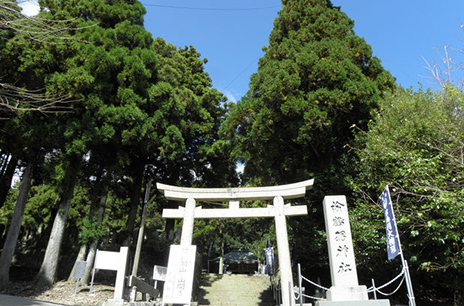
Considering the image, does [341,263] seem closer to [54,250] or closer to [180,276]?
[180,276]

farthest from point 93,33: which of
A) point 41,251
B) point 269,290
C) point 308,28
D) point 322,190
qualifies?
point 269,290

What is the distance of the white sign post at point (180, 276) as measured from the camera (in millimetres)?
7002

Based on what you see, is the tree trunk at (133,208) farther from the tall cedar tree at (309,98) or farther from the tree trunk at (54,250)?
the tall cedar tree at (309,98)

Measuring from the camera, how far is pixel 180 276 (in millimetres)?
7301

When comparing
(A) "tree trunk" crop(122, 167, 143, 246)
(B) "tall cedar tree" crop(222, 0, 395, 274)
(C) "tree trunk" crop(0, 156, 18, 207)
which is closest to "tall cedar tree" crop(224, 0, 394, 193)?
(B) "tall cedar tree" crop(222, 0, 395, 274)

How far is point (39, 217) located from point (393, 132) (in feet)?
56.7

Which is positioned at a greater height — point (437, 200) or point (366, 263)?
point (437, 200)

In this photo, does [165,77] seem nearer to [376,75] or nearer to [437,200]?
[376,75]

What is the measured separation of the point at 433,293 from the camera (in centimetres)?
1021

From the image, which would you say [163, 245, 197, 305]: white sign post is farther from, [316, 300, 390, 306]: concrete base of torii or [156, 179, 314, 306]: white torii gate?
[316, 300, 390, 306]: concrete base of torii

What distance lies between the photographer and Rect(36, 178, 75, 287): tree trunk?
364 inches

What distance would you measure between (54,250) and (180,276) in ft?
16.6

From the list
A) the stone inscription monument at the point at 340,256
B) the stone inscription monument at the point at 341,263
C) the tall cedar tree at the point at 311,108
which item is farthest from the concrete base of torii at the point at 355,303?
the tall cedar tree at the point at 311,108

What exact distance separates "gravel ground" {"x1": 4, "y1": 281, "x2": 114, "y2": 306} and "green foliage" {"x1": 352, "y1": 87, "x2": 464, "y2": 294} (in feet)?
26.7
